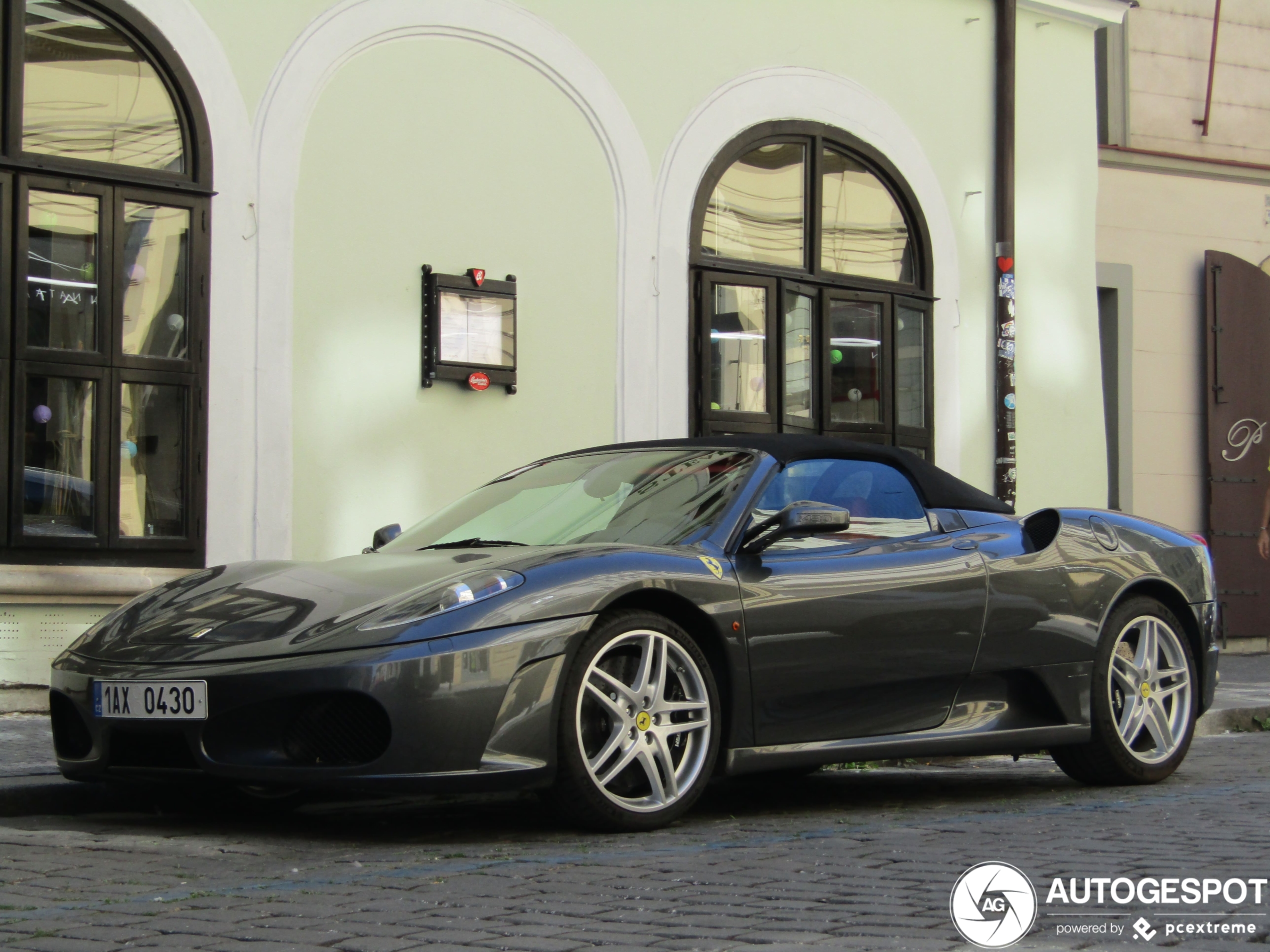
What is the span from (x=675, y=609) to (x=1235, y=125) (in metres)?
12.9

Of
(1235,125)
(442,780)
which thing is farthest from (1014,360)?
(442,780)

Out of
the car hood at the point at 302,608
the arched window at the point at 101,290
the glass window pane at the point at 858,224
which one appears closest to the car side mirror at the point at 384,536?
the car hood at the point at 302,608

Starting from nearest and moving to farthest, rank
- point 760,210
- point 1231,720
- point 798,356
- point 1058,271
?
1. point 1231,720
2. point 760,210
3. point 798,356
4. point 1058,271

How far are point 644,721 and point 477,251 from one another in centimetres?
592

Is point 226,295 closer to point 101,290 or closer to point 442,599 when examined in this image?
point 101,290

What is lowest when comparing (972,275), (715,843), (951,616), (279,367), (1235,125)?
(715,843)

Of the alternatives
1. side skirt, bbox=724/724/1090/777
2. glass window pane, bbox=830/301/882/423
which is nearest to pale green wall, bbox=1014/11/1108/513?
glass window pane, bbox=830/301/882/423

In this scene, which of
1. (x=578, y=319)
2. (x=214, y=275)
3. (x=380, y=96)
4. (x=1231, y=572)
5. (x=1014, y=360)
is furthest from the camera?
(x=1231, y=572)

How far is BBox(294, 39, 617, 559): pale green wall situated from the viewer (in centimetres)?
984

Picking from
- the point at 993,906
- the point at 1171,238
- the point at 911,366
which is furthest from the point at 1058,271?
the point at 993,906

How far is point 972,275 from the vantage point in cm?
1359

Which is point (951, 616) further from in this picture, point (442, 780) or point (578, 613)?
point (442, 780)

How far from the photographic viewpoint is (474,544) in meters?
5.80

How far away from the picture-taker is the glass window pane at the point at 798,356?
12352 millimetres
